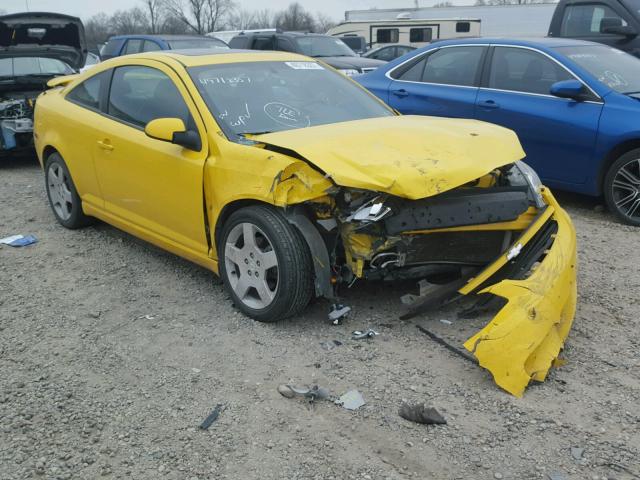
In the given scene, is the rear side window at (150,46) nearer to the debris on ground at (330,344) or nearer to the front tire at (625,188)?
the front tire at (625,188)

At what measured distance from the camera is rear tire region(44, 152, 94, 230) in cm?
575

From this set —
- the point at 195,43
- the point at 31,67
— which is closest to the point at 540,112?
the point at 31,67

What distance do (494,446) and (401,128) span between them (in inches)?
78.8

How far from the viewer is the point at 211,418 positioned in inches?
122

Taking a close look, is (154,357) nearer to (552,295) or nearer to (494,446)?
(494,446)

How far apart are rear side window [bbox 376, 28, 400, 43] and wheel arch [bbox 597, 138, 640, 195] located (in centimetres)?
2254

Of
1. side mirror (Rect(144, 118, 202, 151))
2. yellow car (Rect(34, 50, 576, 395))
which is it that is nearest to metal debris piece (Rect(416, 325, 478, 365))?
yellow car (Rect(34, 50, 576, 395))

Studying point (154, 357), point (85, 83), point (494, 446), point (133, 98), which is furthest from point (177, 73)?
point (494, 446)

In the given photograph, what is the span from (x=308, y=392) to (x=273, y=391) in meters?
0.19

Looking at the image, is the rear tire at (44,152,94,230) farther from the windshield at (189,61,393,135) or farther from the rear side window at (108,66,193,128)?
the windshield at (189,61,393,135)

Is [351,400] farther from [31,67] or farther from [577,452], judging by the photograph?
[31,67]

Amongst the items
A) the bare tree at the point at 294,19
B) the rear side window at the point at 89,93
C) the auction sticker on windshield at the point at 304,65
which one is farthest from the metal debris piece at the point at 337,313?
A: the bare tree at the point at 294,19

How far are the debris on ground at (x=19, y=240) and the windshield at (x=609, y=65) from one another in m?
5.17

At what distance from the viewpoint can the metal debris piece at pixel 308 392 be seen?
3256 millimetres
